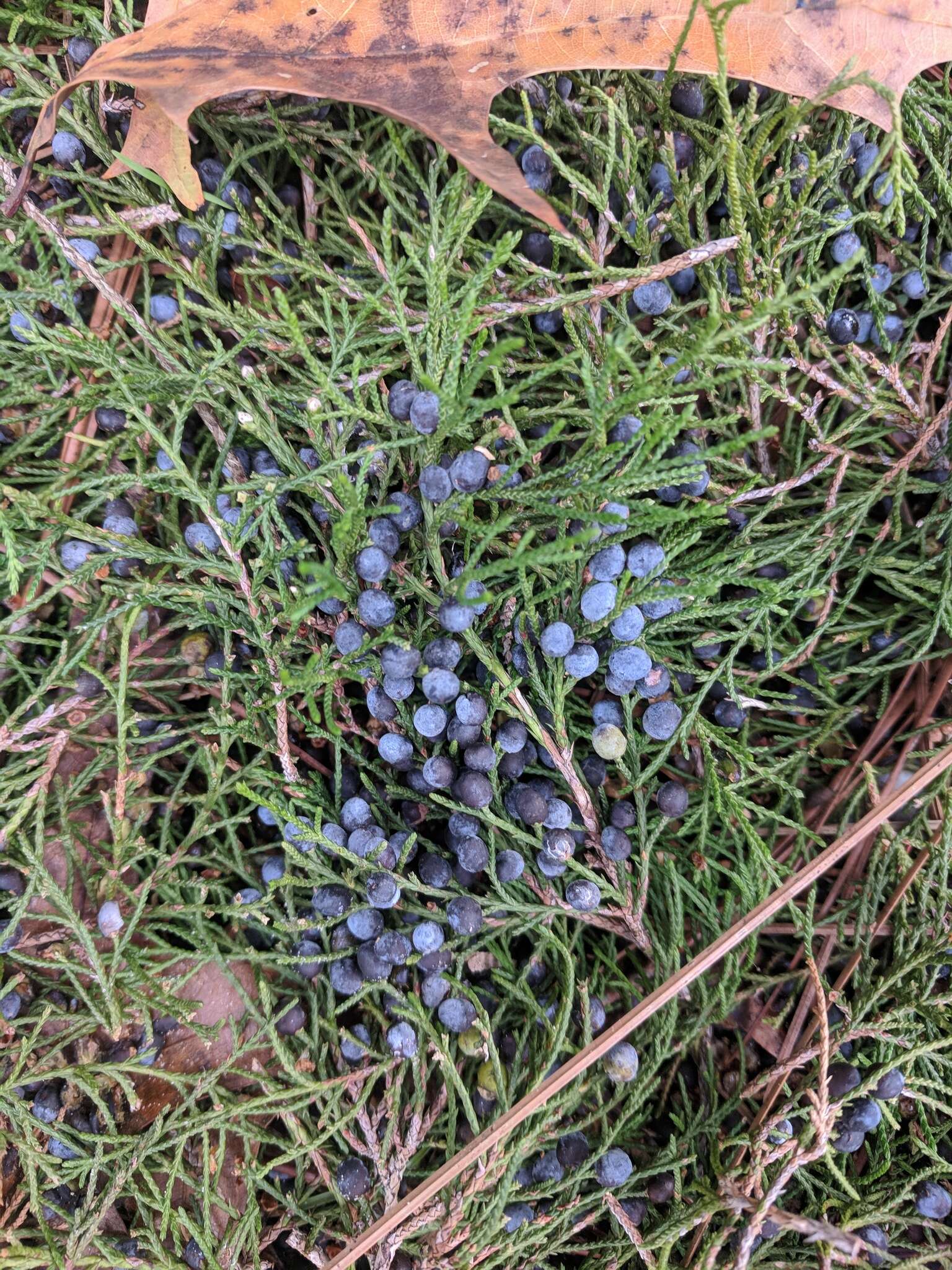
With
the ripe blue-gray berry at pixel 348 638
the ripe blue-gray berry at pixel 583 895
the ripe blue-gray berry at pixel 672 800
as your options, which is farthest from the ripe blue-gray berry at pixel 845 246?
the ripe blue-gray berry at pixel 583 895

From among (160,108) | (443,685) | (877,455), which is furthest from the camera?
(877,455)

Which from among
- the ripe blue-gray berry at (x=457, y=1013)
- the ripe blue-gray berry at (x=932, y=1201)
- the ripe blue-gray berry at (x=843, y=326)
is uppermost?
the ripe blue-gray berry at (x=843, y=326)

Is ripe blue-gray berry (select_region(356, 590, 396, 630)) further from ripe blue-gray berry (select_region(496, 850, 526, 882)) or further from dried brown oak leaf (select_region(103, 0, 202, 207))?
dried brown oak leaf (select_region(103, 0, 202, 207))

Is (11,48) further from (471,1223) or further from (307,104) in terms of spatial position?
(471,1223)

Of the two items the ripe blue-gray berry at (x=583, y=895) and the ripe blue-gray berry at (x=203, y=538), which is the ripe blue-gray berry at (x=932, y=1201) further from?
the ripe blue-gray berry at (x=203, y=538)

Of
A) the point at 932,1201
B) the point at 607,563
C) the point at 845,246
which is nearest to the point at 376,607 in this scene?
the point at 607,563

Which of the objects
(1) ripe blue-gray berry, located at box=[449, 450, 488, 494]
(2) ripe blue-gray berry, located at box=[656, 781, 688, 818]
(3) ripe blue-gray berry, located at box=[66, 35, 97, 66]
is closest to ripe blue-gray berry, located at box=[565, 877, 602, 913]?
(2) ripe blue-gray berry, located at box=[656, 781, 688, 818]

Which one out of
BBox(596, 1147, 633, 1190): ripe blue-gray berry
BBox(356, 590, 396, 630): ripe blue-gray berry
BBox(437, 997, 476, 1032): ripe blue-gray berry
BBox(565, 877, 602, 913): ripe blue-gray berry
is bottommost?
BBox(596, 1147, 633, 1190): ripe blue-gray berry

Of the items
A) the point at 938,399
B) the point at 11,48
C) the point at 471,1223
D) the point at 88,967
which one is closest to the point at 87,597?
the point at 88,967

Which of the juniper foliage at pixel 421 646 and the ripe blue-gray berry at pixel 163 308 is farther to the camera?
the ripe blue-gray berry at pixel 163 308
